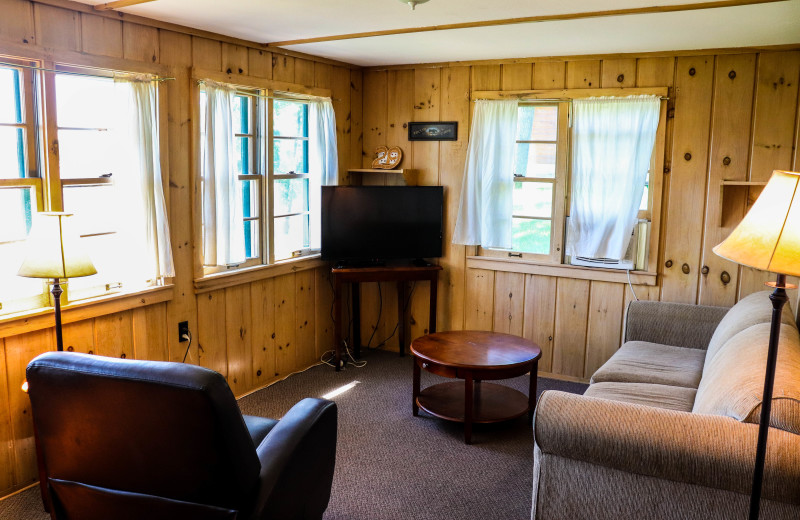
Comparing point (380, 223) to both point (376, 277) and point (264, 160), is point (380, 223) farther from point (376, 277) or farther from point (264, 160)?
point (264, 160)

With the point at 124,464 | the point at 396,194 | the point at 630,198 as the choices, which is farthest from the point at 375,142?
the point at 124,464

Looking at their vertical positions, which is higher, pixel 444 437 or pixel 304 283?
pixel 304 283

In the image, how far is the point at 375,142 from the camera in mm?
5516

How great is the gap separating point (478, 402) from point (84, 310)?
229 centimetres

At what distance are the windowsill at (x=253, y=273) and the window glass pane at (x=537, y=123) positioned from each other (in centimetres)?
180

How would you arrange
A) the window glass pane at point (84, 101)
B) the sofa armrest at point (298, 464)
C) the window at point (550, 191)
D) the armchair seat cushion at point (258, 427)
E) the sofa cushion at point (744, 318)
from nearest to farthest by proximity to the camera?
the sofa armrest at point (298, 464) → the armchair seat cushion at point (258, 427) → the window glass pane at point (84, 101) → the sofa cushion at point (744, 318) → the window at point (550, 191)

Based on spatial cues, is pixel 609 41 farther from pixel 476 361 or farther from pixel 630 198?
pixel 476 361

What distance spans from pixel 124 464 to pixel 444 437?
84.0 inches

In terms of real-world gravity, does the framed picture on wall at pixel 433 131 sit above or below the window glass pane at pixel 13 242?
above

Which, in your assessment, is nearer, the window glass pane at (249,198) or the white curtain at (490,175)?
the window glass pane at (249,198)

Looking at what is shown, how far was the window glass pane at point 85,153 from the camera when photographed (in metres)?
3.27

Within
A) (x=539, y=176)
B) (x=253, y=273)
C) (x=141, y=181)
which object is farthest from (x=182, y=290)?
(x=539, y=176)

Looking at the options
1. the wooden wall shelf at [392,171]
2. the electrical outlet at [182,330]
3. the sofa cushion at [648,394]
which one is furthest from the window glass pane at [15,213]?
the sofa cushion at [648,394]

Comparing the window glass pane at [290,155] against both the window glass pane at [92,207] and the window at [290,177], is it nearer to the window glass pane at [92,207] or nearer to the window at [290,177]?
the window at [290,177]
